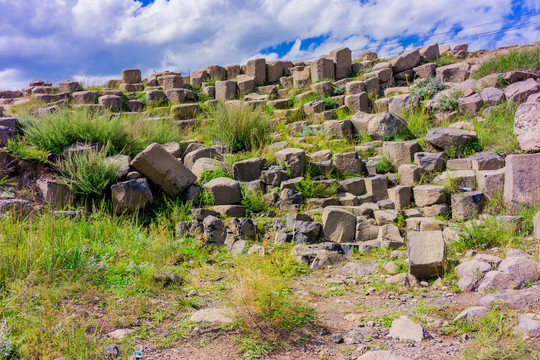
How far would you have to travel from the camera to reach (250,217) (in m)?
6.66

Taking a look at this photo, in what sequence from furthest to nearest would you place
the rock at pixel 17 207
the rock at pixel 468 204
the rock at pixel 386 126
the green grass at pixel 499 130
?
the rock at pixel 386 126 → the green grass at pixel 499 130 → the rock at pixel 468 204 → the rock at pixel 17 207

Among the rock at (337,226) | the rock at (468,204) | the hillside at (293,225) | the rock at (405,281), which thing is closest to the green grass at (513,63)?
the hillside at (293,225)

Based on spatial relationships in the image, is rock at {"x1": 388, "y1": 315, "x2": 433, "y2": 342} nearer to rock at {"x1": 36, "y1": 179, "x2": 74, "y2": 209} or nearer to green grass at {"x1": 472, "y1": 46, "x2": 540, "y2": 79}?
rock at {"x1": 36, "y1": 179, "x2": 74, "y2": 209}

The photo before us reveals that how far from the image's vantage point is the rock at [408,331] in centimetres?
294

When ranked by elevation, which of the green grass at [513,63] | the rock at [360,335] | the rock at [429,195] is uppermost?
the green grass at [513,63]

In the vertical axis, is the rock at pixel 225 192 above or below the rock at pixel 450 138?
below

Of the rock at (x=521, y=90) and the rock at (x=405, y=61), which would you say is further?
the rock at (x=405, y=61)

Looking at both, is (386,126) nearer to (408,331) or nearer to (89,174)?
(89,174)

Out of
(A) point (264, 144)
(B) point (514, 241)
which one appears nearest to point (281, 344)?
(B) point (514, 241)

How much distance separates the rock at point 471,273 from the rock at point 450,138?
4034 millimetres

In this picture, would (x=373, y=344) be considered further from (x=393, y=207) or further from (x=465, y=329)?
(x=393, y=207)

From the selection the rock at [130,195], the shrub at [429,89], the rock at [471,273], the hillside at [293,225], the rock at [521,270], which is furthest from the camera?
the shrub at [429,89]

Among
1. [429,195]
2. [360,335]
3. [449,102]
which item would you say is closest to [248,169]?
[429,195]

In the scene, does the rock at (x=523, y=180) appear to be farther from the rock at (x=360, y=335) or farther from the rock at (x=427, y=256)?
the rock at (x=360, y=335)
